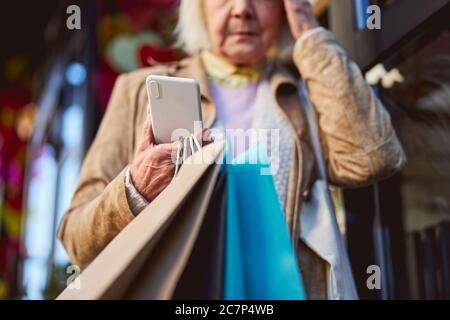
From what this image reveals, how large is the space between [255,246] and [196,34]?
2.00ft

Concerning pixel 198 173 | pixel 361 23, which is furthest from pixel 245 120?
pixel 198 173

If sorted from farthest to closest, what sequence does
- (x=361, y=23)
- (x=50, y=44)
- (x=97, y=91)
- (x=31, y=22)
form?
(x=50, y=44) → (x=31, y=22) → (x=97, y=91) → (x=361, y=23)

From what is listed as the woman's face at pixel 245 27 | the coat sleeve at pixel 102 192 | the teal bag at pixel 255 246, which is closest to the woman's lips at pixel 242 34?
the woman's face at pixel 245 27

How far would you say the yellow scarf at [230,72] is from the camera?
4.03ft

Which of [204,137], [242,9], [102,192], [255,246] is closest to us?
[255,246]

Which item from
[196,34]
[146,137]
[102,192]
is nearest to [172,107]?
[146,137]

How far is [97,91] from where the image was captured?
1.43m

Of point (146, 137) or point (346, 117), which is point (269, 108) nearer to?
point (346, 117)

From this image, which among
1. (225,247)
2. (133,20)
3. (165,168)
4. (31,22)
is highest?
(31,22)

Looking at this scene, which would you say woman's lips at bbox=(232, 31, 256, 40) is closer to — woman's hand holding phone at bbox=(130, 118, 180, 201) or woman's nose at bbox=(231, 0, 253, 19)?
woman's nose at bbox=(231, 0, 253, 19)

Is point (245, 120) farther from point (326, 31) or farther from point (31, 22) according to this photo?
point (31, 22)

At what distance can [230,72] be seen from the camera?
124 cm

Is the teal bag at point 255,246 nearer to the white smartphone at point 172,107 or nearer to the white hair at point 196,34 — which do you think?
the white smartphone at point 172,107

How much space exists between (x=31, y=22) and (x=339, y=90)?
1.17 metres
